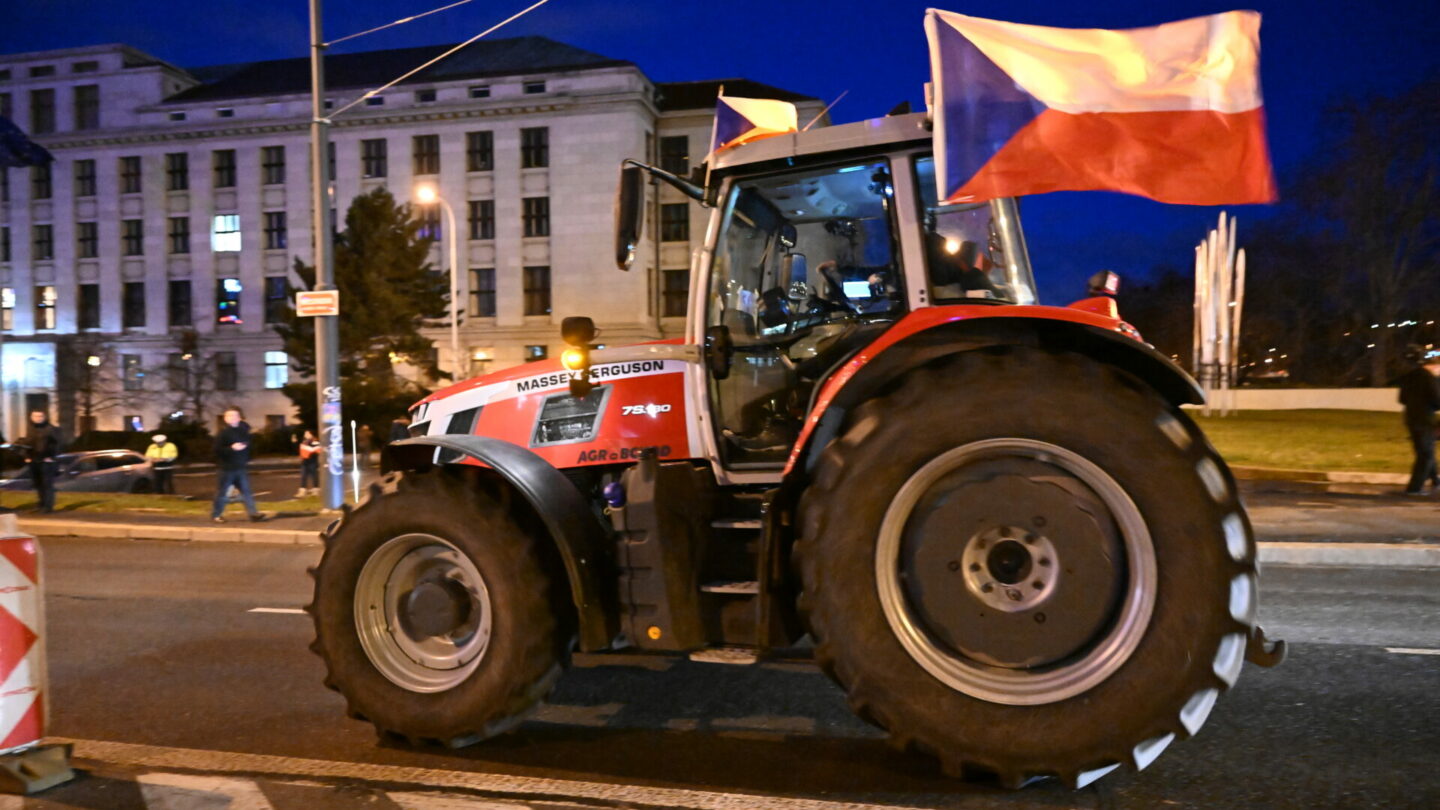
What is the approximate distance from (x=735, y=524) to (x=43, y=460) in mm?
17536

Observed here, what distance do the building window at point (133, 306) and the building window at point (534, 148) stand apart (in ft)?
77.4

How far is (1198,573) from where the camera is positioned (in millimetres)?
3455

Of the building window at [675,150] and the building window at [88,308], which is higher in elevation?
the building window at [675,150]

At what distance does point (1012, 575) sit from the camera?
12.4ft

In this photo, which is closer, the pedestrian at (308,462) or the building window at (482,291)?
the pedestrian at (308,462)

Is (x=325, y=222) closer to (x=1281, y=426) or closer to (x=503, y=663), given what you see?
(x=503, y=663)

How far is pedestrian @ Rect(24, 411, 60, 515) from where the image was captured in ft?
57.2

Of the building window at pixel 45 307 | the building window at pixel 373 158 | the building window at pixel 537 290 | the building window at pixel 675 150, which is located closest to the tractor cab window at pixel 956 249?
the building window at pixel 537 290

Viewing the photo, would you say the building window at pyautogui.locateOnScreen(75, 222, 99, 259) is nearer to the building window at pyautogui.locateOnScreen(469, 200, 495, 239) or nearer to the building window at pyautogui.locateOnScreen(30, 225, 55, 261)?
the building window at pyautogui.locateOnScreen(30, 225, 55, 261)

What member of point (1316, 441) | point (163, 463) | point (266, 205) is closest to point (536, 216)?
point (266, 205)

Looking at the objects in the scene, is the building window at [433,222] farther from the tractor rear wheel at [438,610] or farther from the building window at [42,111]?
the tractor rear wheel at [438,610]

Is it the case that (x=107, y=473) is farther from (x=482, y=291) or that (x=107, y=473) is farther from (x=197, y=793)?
(x=482, y=291)

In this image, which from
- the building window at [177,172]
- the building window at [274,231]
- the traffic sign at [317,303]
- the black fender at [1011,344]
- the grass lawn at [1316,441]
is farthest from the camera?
the building window at [177,172]

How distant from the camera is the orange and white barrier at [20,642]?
4320 mm
